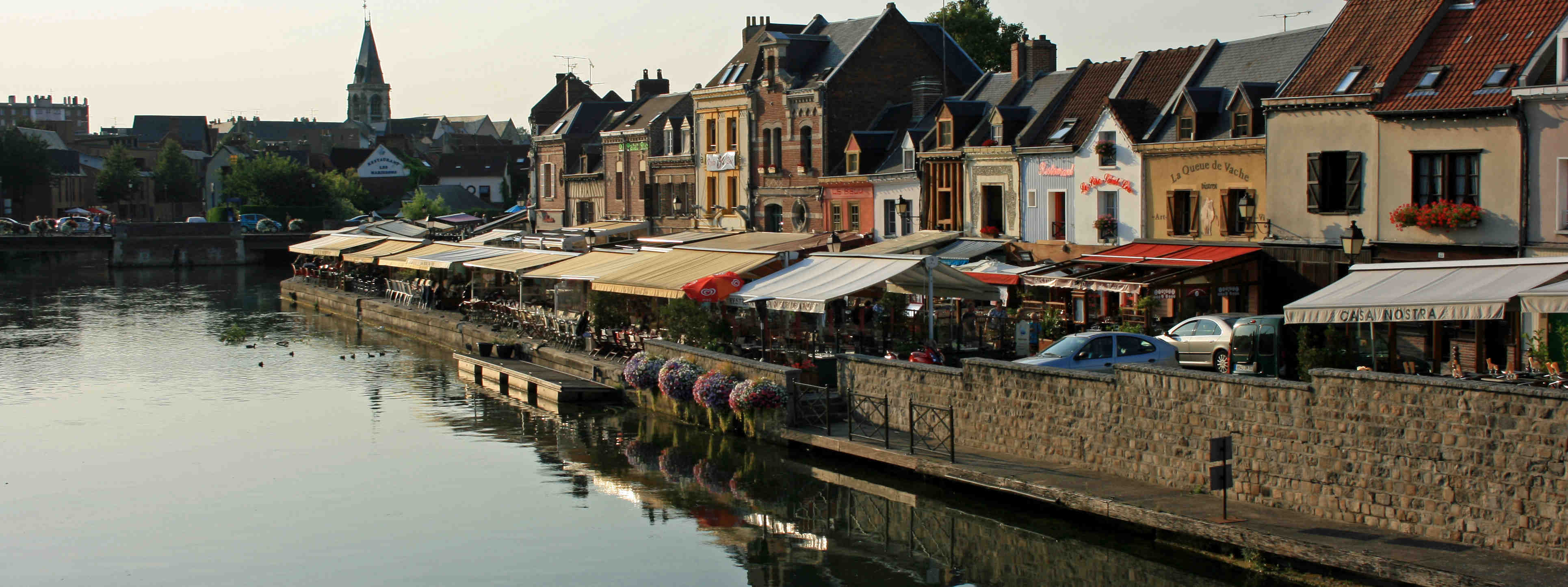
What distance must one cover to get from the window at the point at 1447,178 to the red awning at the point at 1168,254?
4103mm

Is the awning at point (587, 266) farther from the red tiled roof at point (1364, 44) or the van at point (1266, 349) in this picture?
the red tiled roof at point (1364, 44)

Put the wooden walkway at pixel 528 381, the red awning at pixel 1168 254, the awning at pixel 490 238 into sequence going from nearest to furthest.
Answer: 1. the red awning at pixel 1168 254
2. the wooden walkway at pixel 528 381
3. the awning at pixel 490 238

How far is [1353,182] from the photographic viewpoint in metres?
27.7

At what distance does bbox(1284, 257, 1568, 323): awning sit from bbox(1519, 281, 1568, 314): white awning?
188mm

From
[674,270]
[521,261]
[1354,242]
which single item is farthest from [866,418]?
[521,261]

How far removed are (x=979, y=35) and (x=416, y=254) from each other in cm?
2592

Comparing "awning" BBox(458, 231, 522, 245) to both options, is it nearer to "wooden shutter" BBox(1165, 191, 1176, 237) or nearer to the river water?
the river water

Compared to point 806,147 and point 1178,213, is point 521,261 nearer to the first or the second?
point 806,147

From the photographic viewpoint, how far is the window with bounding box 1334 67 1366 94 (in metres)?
27.8

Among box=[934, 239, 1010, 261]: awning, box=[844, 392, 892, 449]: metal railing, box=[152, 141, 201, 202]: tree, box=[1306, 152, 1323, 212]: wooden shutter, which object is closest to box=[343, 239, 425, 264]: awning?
box=[934, 239, 1010, 261]: awning

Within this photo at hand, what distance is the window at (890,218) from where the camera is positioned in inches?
1721

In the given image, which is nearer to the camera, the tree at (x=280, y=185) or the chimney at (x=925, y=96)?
the chimney at (x=925, y=96)

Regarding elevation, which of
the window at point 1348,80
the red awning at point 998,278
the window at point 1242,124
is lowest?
the red awning at point 998,278

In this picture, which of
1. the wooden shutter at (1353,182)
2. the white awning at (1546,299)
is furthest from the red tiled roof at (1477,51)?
the white awning at (1546,299)
